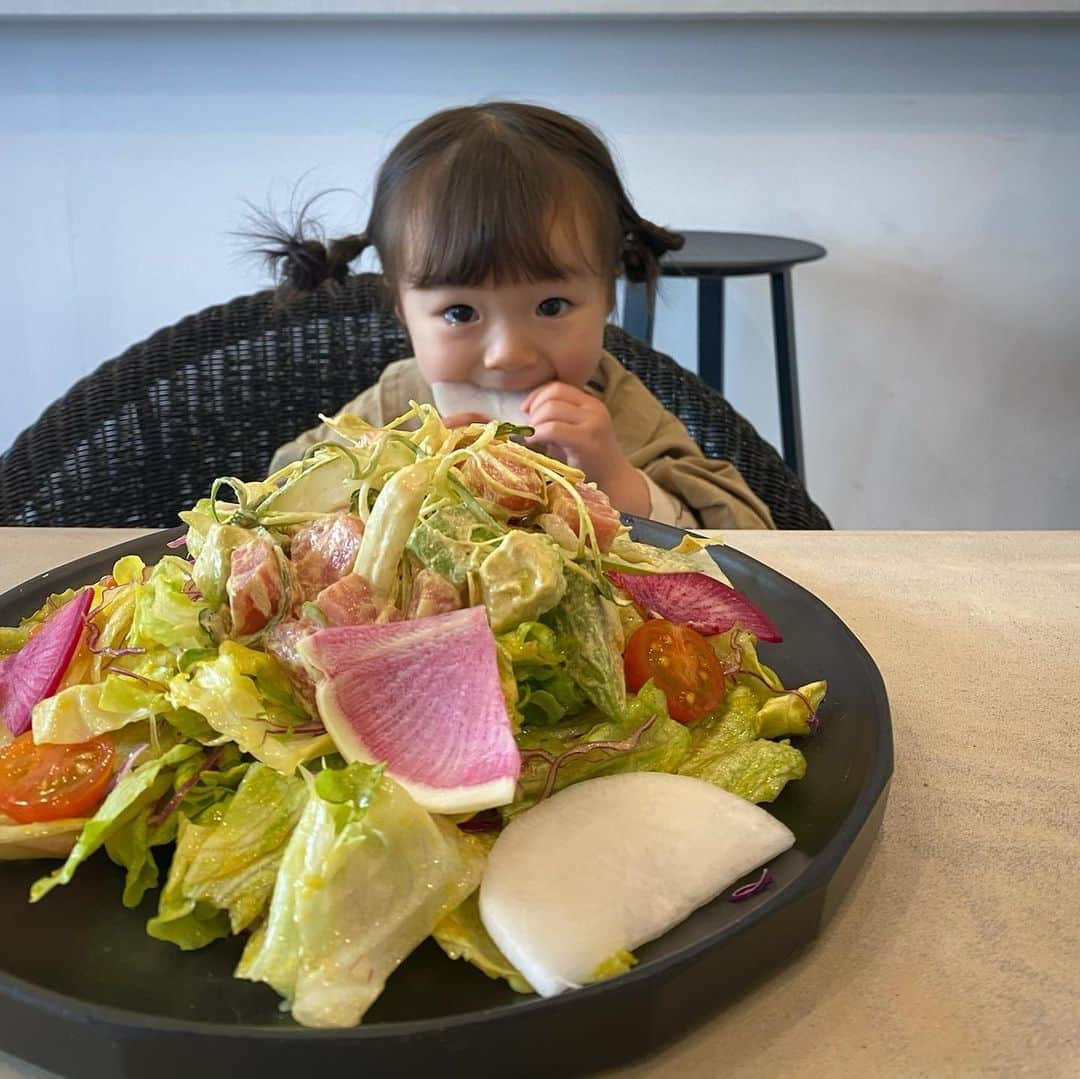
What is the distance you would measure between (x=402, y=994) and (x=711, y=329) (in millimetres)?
1796

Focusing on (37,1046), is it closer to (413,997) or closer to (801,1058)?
(413,997)

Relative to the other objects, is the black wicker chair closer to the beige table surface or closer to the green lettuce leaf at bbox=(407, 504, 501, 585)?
the beige table surface

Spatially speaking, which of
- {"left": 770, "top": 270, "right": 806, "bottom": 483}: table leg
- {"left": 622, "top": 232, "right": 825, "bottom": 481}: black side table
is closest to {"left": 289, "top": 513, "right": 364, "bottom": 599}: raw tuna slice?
{"left": 622, "top": 232, "right": 825, "bottom": 481}: black side table

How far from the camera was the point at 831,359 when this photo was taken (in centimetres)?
243

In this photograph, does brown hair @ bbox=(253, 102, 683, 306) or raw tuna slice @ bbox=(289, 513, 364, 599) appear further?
brown hair @ bbox=(253, 102, 683, 306)

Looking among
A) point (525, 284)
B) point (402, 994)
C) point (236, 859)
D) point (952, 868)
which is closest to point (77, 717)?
point (236, 859)

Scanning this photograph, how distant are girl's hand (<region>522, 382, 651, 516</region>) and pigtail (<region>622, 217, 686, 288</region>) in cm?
34

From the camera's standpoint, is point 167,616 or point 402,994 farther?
point 167,616

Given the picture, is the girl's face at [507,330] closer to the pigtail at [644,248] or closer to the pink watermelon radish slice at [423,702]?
the pigtail at [644,248]

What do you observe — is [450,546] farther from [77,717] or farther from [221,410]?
[221,410]

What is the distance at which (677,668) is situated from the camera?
710 millimetres

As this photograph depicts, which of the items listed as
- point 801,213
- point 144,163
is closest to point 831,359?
point 801,213

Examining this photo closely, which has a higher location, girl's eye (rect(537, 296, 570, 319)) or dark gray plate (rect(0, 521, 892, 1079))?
girl's eye (rect(537, 296, 570, 319))

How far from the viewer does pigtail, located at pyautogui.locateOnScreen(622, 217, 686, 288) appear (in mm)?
1510
